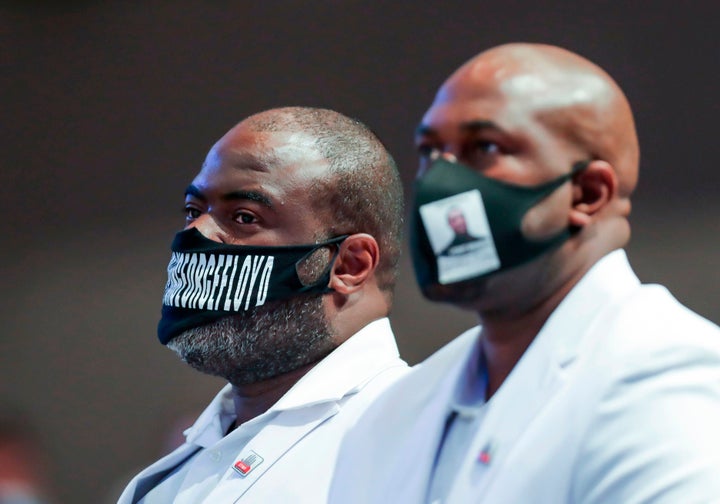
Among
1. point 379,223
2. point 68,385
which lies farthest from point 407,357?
point 379,223

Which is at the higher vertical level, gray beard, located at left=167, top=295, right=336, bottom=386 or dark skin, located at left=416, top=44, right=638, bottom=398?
dark skin, located at left=416, top=44, right=638, bottom=398

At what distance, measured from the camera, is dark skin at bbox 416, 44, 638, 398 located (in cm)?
157

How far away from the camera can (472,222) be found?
158 cm

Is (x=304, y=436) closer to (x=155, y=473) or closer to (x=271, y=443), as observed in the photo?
(x=271, y=443)

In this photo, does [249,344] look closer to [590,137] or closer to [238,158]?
[238,158]

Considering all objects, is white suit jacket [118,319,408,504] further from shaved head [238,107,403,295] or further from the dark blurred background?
the dark blurred background

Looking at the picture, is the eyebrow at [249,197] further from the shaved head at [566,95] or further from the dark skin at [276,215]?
the shaved head at [566,95]

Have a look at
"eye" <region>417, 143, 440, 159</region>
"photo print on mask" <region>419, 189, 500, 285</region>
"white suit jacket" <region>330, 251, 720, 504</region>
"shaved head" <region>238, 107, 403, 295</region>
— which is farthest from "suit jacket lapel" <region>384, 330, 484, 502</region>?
"shaved head" <region>238, 107, 403, 295</region>

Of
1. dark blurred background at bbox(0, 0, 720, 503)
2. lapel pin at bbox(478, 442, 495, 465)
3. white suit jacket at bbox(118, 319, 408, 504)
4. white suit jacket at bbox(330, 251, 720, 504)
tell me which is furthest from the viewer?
dark blurred background at bbox(0, 0, 720, 503)

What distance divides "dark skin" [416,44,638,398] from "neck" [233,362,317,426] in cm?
79

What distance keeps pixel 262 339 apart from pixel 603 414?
101cm

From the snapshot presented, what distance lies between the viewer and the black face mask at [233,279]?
2.27 m

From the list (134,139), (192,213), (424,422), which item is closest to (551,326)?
(424,422)

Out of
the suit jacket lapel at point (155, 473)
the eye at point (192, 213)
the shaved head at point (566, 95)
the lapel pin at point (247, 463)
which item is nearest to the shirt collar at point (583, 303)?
the shaved head at point (566, 95)
